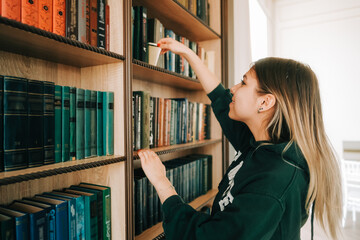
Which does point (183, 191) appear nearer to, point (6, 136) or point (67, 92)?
point (67, 92)

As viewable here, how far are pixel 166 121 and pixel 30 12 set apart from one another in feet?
2.71

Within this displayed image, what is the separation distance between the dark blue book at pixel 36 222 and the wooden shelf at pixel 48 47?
0.55 metres

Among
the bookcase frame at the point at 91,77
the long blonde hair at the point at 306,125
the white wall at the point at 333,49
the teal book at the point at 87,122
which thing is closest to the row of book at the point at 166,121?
the bookcase frame at the point at 91,77

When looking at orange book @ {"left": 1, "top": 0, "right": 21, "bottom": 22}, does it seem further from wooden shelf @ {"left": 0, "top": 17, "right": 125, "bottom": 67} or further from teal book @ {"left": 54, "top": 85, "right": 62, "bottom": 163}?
teal book @ {"left": 54, "top": 85, "right": 62, "bottom": 163}

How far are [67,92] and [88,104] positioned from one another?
94 millimetres

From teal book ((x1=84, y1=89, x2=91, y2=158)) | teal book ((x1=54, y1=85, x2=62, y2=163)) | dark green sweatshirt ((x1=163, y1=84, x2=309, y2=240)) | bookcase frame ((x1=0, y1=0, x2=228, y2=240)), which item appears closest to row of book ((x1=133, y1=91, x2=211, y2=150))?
bookcase frame ((x1=0, y1=0, x2=228, y2=240))

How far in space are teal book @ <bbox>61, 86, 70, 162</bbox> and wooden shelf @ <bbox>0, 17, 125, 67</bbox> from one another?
148mm

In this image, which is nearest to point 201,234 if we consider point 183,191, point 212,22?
point 183,191

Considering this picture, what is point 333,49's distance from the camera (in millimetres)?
3615

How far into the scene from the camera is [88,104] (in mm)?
929

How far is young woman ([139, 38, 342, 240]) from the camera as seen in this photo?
0.69 metres

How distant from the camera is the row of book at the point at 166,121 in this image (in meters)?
1.15

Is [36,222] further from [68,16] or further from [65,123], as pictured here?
[68,16]

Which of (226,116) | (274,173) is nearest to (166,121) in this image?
(226,116)
